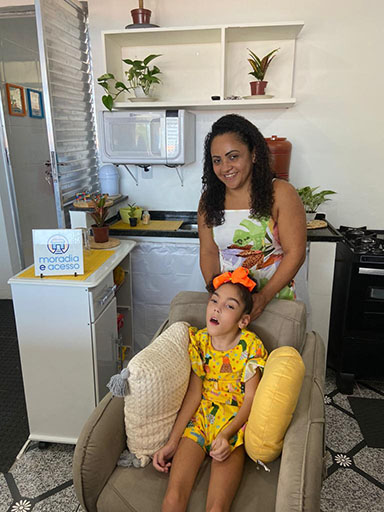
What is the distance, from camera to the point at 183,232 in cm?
239

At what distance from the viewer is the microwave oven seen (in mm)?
2385

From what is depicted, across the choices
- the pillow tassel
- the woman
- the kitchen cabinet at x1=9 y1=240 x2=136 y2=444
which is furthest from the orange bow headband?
the kitchen cabinet at x1=9 y1=240 x2=136 y2=444

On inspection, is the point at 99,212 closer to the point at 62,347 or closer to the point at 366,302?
the point at 62,347

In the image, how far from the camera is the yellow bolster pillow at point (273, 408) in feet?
3.68

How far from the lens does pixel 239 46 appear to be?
2.55m

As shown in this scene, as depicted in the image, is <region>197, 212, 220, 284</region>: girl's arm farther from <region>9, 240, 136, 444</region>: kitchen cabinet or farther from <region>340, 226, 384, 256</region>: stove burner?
<region>340, 226, 384, 256</region>: stove burner

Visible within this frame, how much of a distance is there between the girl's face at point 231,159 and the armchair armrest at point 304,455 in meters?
0.74

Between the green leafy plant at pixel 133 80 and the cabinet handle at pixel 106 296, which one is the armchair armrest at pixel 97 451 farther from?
the green leafy plant at pixel 133 80

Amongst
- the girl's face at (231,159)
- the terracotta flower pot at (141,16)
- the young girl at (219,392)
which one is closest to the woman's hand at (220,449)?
the young girl at (219,392)

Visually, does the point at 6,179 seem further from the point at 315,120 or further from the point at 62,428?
the point at 315,120

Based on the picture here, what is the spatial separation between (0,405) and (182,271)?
1.24 m

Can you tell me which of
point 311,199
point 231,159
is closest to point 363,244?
point 311,199

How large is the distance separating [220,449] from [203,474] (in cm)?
10

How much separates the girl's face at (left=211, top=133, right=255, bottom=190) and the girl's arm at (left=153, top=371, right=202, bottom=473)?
722mm
